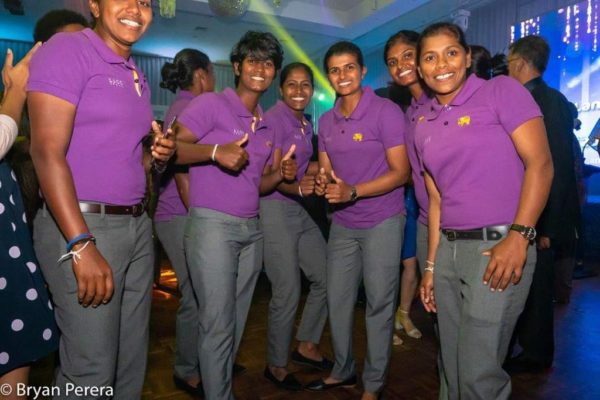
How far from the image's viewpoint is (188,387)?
2451mm

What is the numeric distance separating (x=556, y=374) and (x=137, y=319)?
253 centimetres

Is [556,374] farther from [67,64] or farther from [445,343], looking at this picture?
[67,64]

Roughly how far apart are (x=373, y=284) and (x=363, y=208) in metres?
0.41

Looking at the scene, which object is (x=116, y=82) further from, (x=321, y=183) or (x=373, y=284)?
(x=373, y=284)

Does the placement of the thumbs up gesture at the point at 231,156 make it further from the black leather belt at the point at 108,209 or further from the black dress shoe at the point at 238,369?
the black dress shoe at the point at 238,369

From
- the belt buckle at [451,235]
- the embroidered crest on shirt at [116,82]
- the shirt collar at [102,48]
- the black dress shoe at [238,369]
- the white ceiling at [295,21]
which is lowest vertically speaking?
the black dress shoe at [238,369]

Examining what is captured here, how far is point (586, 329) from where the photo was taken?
344cm

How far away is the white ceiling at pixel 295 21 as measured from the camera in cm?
761

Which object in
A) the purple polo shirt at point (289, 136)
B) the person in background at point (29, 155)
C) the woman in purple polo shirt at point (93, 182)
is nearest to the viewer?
the woman in purple polo shirt at point (93, 182)

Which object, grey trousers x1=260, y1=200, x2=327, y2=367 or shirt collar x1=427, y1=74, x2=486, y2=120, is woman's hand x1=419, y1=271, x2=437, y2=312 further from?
grey trousers x1=260, y1=200, x2=327, y2=367

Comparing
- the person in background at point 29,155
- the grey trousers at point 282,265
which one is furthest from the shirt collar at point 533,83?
the person in background at point 29,155

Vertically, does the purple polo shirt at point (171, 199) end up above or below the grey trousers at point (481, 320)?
above

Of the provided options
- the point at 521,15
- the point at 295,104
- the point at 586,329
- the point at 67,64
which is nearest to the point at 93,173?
the point at 67,64

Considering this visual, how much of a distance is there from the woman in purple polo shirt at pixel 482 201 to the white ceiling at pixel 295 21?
259 inches
